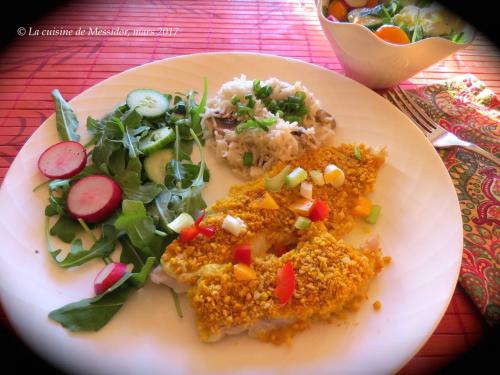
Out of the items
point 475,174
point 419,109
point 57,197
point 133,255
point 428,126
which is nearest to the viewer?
point 133,255

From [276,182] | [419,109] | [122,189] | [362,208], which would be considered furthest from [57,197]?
[419,109]

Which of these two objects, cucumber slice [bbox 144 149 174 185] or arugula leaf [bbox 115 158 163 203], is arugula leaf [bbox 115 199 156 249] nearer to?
arugula leaf [bbox 115 158 163 203]

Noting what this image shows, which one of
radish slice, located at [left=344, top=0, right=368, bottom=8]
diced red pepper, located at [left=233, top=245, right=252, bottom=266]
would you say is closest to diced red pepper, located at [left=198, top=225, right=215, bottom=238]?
diced red pepper, located at [left=233, top=245, right=252, bottom=266]

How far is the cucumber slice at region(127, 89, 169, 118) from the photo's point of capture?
9.20 ft

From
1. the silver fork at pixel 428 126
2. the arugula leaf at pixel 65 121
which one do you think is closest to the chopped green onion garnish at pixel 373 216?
the silver fork at pixel 428 126

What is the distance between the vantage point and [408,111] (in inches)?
120

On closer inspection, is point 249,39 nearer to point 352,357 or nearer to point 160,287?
→ point 160,287

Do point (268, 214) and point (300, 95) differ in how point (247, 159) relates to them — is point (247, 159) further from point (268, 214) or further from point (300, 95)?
point (300, 95)

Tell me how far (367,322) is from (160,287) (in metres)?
1.09

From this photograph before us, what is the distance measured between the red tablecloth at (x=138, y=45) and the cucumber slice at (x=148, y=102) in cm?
79

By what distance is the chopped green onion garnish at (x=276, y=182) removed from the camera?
2379mm

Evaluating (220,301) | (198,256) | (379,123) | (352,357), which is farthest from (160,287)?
(379,123)

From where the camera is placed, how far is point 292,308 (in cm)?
189

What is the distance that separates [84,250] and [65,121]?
104cm
